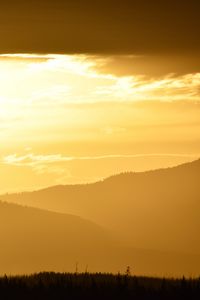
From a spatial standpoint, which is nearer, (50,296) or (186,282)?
(50,296)

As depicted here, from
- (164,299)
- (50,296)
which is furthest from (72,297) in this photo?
(164,299)

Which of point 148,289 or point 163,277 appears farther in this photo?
point 163,277

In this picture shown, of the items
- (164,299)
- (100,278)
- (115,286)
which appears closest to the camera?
(164,299)

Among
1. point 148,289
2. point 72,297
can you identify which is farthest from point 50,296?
point 148,289

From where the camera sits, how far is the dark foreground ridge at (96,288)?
65.1 ft

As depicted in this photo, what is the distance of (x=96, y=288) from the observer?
2050cm

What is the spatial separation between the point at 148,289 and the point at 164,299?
112 centimetres

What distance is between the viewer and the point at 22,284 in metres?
21.3

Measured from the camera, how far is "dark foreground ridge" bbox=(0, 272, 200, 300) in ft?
65.1

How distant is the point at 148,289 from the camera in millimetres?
20594

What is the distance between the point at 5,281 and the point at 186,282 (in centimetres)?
363

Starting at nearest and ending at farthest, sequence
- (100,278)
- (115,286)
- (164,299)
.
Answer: (164,299), (115,286), (100,278)

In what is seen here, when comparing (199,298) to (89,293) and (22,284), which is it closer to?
(89,293)

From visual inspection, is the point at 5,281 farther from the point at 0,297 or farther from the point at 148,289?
the point at 148,289
